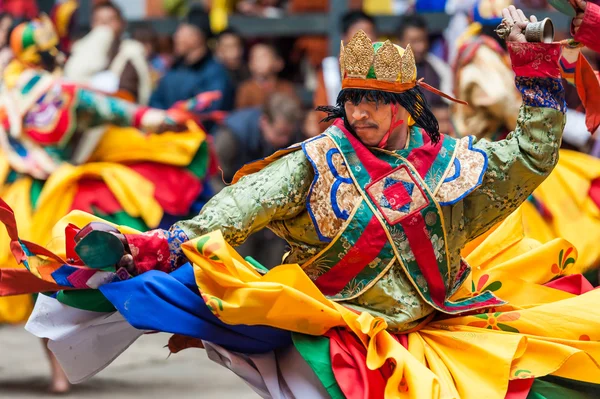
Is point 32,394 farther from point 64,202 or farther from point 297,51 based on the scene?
point 297,51

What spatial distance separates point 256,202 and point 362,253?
1.17 ft

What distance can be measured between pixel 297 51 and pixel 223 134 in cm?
172

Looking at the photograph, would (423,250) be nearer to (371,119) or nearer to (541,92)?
(371,119)

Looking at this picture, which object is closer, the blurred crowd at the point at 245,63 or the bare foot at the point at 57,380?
the bare foot at the point at 57,380

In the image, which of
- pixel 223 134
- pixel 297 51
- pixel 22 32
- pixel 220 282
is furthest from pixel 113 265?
pixel 297 51

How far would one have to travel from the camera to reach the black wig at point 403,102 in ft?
13.6

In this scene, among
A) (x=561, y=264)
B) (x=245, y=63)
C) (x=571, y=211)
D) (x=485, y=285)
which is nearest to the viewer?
(x=485, y=285)

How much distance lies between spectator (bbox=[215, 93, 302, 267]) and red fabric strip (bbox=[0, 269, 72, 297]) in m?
4.45

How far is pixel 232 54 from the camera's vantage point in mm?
9898

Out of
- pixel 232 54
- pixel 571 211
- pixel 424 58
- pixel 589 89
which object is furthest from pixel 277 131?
pixel 589 89

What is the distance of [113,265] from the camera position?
3.95m

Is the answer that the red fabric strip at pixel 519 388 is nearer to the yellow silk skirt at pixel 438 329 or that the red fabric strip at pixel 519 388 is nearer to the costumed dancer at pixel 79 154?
the yellow silk skirt at pixel 438 329

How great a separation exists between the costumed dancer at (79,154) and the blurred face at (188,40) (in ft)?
6.92

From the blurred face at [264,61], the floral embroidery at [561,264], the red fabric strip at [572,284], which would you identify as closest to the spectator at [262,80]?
the blurred face at [264,61]
